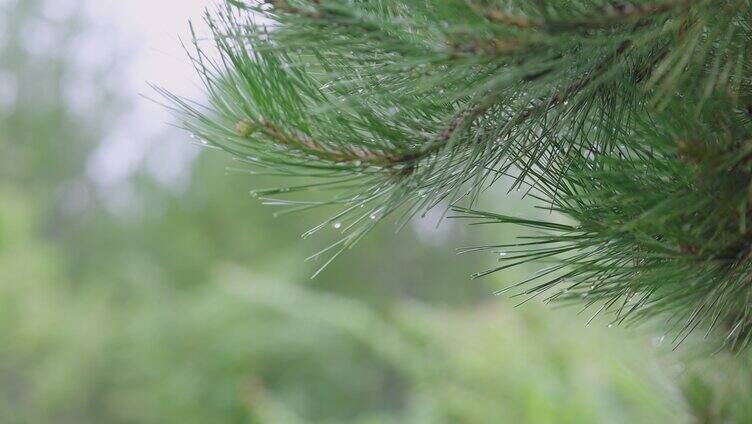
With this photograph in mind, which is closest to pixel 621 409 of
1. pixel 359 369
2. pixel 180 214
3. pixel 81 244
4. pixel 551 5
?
pixel 551 5

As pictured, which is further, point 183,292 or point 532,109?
point 183,292

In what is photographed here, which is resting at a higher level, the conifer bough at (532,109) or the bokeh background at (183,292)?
the conifer bough at (532,109)

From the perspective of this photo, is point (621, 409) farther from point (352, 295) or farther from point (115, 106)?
point (115, 106)

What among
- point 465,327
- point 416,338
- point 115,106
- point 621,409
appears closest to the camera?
point 621,409

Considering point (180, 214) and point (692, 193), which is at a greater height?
point (692, 193)

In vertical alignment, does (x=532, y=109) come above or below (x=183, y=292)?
above
